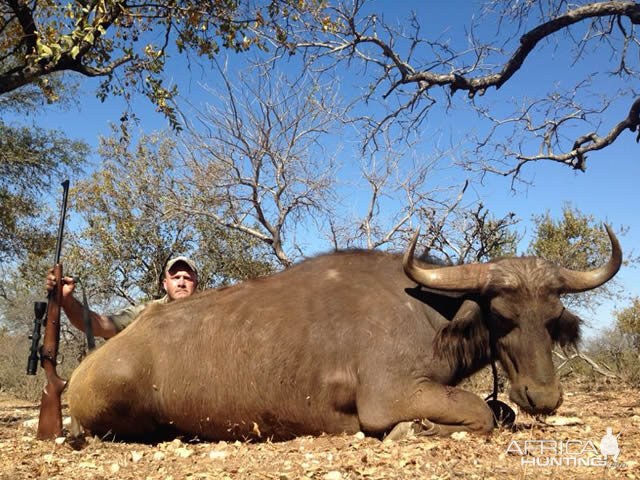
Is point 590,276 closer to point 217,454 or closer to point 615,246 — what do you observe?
point 615,246

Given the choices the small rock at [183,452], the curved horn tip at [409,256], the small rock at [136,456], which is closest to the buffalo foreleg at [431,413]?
the curved horn tip at [409,256]

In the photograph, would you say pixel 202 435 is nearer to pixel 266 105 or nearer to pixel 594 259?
pixel 266 105

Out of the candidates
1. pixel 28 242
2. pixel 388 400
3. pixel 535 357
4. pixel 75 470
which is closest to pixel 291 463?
pixel 388 400

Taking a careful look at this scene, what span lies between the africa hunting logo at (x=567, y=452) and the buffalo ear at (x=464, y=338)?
0.81 metres

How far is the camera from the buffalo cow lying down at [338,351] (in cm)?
453

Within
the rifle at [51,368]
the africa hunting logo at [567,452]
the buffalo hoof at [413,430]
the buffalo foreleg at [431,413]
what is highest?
the rifle at [51,368]

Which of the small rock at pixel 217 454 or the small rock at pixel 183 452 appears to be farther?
the small rock at pixel 183 452

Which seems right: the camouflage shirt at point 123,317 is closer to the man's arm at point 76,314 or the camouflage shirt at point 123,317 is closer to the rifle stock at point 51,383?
the man's arm at point 76,314

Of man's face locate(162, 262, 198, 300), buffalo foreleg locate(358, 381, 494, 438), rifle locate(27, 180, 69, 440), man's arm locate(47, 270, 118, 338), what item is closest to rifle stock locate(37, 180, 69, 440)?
rifle locate(27, 180, 69, 440)

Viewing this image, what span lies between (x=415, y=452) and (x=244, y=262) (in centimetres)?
1474

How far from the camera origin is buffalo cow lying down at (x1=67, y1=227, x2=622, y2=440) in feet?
14.9

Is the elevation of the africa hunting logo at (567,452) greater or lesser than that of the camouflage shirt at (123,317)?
lesser

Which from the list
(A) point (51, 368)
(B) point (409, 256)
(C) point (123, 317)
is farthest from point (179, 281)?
(B) point (409, 256)

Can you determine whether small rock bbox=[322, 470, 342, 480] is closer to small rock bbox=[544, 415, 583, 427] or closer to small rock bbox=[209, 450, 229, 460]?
small rock bbox=[209, 450, 229, 460]
